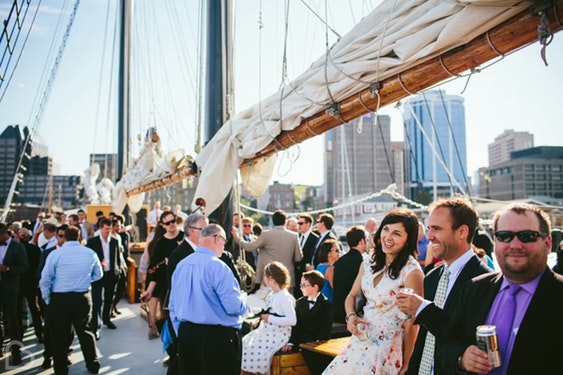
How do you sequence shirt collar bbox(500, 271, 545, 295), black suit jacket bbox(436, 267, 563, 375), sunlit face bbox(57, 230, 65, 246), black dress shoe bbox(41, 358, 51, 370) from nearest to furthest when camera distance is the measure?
black suit jacket bbox(436, 267, 563, 375) < shirt collar bbox(500, 271, 545, 295) < black dress shoe bbox(41, 358, 51, 370) < sunlit face bbox(57, 230, 65, 246)

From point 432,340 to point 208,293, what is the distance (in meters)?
1.73

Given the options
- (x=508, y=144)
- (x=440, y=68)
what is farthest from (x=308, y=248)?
(x=508, y=144)

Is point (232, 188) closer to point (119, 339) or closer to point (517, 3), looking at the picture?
point (119, 339)

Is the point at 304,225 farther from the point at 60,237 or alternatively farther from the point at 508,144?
the point at 508,144

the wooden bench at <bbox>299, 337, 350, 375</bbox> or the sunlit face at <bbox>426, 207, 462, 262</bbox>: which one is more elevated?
the sunlit face at <bbox>426, 207, 462, 262</bbox>

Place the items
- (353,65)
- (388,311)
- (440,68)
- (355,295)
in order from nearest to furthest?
(440,68), (388,311), (355,295), (353,65)

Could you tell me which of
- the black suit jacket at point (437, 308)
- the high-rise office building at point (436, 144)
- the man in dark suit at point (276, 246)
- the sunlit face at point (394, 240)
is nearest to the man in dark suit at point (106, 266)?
the man in dark suit at point (276, 246)

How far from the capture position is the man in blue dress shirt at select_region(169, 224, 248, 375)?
11.4ft

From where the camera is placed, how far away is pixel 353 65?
3387mm

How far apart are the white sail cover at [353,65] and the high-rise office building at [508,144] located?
171510 mm

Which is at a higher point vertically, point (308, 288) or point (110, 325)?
point (308, 288)

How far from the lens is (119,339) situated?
6.72 metres

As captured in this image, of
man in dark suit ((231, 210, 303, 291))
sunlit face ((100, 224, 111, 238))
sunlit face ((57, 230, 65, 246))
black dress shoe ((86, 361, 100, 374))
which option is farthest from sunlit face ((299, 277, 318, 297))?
sunlit face ((100, 224, 111, 238))

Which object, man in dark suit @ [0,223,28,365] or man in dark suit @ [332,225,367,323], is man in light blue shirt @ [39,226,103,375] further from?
man in dark suit @ [332,225,367,323]
